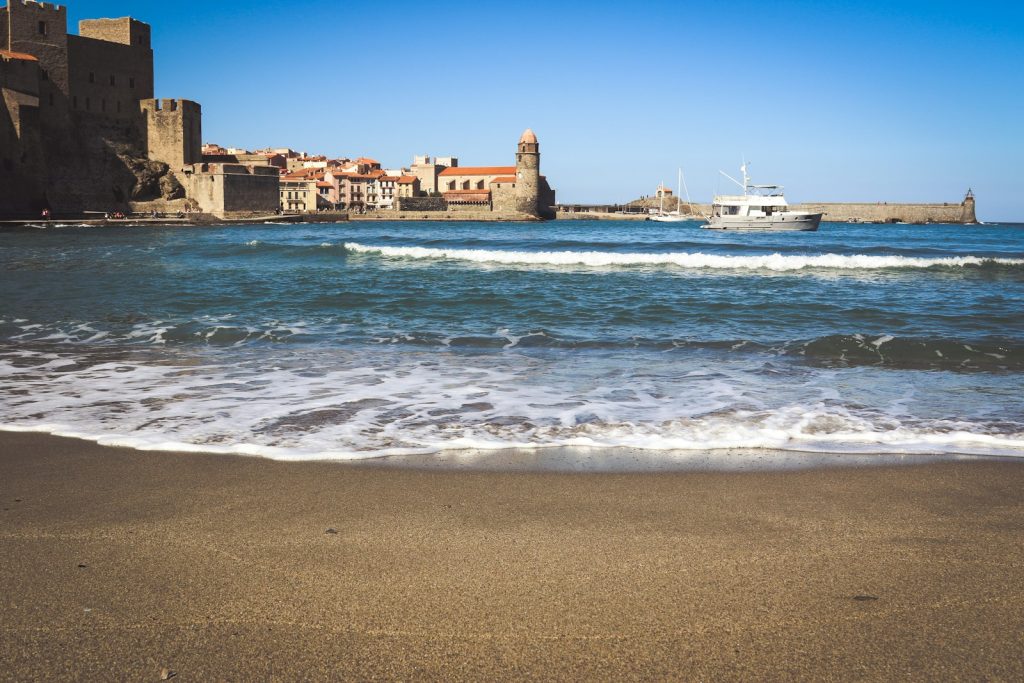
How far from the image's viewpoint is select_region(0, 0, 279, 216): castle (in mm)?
44562

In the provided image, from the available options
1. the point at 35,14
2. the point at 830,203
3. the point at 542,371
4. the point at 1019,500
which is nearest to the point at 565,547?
the point at 1019,500

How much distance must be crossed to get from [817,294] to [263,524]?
10378 mm

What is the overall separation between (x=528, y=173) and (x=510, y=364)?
243 feet

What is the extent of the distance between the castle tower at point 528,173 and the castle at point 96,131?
27.6 m

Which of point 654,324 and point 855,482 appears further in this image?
point 654,324

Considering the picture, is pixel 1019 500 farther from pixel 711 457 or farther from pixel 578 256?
pixel 578 256

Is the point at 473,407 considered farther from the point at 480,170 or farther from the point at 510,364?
the point at 480,170

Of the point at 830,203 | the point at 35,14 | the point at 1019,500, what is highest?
the point at 35,14

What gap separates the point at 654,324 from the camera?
325 inches

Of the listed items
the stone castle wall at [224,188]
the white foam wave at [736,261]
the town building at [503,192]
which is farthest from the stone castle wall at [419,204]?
the white foam wave at [736,261]

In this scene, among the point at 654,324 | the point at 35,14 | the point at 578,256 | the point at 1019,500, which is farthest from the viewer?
the point at 35,14

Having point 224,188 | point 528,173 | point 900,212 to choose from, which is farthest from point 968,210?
point 224,188

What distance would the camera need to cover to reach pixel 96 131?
2005 inches

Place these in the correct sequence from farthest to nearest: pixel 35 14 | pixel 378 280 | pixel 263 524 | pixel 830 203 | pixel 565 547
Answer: pixel 830 203 < pixel 35 14 < pixel 378 280 < pixel 263 524 < pixel 565 547
